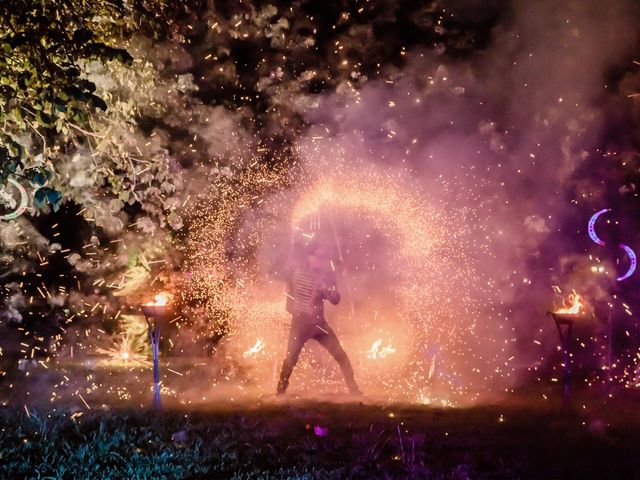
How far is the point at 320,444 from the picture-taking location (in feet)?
19.0

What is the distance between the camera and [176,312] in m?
15.3

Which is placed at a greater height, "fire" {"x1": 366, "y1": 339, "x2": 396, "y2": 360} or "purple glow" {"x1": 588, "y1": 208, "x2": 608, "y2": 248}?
"purple glow" {"x1": 588, "y1": 208, "x2": 608, "y2": 248}

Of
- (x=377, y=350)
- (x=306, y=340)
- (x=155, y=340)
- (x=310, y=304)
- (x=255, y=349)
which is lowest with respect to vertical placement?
(x=155, y=340)

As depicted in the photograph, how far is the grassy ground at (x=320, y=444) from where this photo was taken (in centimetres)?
509

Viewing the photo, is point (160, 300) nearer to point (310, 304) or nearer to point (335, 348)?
point (310, 304)

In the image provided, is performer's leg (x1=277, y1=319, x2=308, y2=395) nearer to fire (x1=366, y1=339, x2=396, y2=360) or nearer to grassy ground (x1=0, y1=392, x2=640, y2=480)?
grassy ground (x1=0, y1=392, x2=640, y2=480)

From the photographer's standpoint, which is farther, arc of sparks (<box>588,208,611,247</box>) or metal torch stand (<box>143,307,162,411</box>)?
arc of sparks (<box>588,208,611,247</box>)

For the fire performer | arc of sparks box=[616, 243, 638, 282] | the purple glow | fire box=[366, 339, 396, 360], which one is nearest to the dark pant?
the fire performer

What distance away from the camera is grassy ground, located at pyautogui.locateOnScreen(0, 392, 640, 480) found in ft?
16.7

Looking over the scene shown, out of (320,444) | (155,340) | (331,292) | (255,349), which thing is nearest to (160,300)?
(155,340)

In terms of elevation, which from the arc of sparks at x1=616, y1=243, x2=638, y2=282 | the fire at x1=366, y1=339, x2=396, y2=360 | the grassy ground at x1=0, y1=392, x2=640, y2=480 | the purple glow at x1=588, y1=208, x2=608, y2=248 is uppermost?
the purple glow at x1=588, y1=208, x2=608, y2=248

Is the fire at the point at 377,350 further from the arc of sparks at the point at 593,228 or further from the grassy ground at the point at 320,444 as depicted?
the arc of sparks at the point at 593,228

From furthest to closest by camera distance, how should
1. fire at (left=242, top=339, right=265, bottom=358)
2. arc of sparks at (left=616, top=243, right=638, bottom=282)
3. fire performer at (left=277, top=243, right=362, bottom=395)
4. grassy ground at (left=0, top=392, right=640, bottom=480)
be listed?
fire at (left=242, top=339, right=265, bottom=358)
arc of sparks at (left=616, top=243, right=638, bottom=282)
fire performer at (left=277, top=243, right=362, bottom=395)
grassy ground at (left=0, top=392, right=640, bottom=480)

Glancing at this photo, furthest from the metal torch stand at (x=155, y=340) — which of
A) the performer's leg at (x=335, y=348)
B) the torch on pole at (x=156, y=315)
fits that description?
the performer's leg at (x=335, y=348)
